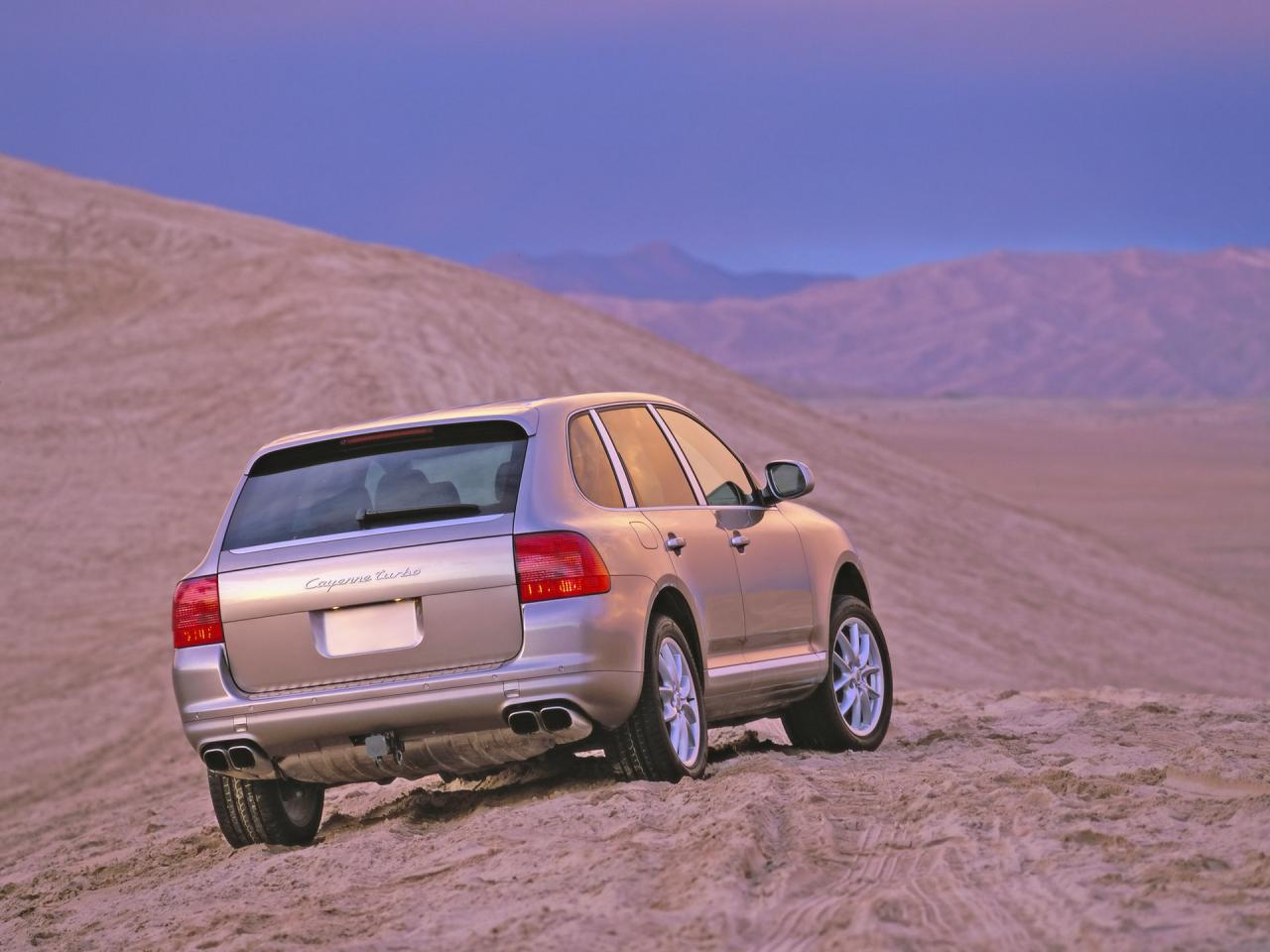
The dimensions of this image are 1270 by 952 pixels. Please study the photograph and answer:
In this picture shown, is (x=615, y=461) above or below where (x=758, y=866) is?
above

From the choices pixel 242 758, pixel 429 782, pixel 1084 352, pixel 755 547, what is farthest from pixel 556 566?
pixel 1084 352

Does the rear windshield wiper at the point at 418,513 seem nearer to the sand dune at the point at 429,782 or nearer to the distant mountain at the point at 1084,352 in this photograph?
the sand dune at the point at 429,782

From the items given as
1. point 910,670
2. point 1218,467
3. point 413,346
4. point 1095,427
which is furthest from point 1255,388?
point 910,670

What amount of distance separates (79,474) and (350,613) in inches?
901

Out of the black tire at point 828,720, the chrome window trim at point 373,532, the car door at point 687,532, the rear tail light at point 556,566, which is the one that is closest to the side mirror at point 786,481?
the car door at point 687,532

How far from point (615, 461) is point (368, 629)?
4.17 feet

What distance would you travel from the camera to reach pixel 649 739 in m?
7.38

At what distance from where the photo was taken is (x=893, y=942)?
4926mm

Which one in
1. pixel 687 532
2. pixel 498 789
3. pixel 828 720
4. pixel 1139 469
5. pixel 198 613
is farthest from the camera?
pixel 1139 469

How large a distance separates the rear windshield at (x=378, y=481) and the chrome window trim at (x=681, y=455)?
1.20 metres

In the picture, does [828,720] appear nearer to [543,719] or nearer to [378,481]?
[543,719]

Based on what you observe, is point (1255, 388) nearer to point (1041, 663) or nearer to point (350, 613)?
point (1041, 663)

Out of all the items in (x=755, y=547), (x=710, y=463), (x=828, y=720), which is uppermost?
(x=710, y=463)

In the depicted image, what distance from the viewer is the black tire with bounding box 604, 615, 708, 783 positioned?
7359 mm
